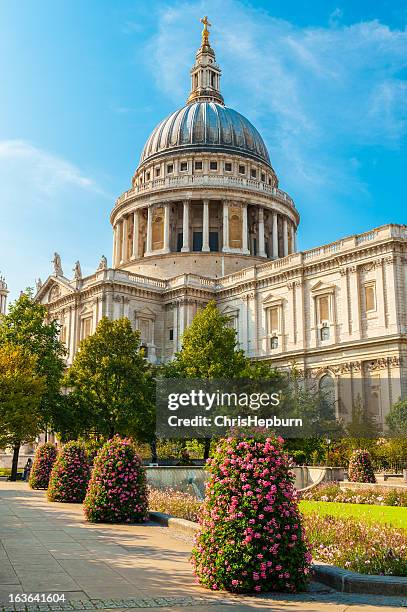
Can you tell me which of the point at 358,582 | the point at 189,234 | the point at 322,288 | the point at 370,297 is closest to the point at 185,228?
the point at 189,234

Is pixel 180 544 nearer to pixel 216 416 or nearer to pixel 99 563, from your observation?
pixel 99 563

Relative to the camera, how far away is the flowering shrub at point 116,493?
17469mm

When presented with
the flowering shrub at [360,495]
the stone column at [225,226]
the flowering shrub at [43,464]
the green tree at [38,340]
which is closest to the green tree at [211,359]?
the green tree at [38,340]

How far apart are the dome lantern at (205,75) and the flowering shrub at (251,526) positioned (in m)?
88.2

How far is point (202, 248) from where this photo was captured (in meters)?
72.3

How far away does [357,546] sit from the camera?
11773 millimetres

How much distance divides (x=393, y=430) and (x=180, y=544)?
29395mm

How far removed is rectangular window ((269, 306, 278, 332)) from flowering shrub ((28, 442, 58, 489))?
3036 cm

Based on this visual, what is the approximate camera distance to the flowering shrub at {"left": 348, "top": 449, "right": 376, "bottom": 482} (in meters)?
30.1

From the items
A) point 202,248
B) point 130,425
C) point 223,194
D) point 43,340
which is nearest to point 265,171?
point 223,194

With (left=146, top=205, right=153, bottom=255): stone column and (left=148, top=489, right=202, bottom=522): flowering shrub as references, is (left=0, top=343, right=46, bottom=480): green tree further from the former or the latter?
(left=146, top=205, right=153, bottom=255): stone column

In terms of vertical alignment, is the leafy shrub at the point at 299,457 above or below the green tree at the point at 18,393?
below

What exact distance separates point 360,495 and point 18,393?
1889 cm

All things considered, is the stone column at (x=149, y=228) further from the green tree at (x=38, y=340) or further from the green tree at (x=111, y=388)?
the green tree at (x=111, y=388)
